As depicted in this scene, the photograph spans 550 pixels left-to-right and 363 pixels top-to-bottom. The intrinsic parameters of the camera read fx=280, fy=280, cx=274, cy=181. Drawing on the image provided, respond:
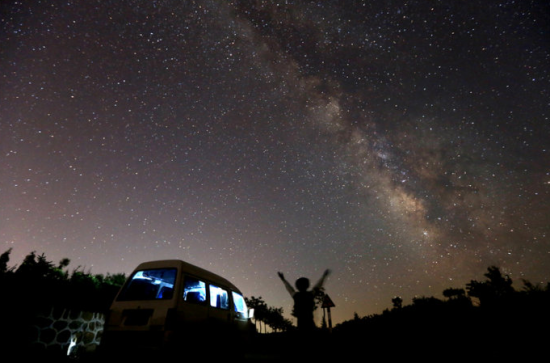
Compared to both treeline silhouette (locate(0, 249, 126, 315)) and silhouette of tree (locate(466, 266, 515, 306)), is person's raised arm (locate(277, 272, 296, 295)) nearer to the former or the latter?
treeline silhouette (locate(0, 249, 126, 315))

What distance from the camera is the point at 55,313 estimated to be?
7242 millimetres

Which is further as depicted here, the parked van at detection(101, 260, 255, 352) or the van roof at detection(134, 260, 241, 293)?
the van roof at detection(134, 260, 241, 293)

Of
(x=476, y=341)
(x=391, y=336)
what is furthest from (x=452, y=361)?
(x=391, y=336)

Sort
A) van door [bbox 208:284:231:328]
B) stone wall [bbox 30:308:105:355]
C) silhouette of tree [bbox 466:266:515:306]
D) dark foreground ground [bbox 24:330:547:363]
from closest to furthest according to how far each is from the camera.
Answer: dark foreground ground [bbox 24:330:547:363]
van door [bbox 208:284:231:328]
stone wall [bbox 30:308:105:355]
silhouette of tree [bbox 466:266:515:306]

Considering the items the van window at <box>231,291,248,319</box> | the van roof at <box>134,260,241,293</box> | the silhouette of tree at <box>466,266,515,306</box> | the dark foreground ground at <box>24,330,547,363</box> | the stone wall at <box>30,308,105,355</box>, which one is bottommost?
the dark foreground ground at <box>24,330,547,363</box>

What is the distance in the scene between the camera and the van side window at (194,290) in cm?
538

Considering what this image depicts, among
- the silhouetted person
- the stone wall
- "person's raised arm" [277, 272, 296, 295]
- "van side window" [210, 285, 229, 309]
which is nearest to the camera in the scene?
the silhouetted person

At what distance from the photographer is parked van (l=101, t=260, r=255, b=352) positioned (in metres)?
4.69

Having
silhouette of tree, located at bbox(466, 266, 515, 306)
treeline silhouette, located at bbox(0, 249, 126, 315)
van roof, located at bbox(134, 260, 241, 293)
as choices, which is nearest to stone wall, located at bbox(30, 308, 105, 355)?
treeline silhouette, located at bbox(0, 249, 126, 315)

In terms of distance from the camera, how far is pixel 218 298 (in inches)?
266

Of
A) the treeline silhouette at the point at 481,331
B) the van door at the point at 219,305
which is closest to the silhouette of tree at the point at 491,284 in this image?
the treeline silhouette at the point at 481,331

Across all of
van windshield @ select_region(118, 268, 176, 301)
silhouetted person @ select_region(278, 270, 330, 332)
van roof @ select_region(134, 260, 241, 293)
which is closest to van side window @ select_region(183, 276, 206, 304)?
van roof @ select_region(134, 260, 241, 293)

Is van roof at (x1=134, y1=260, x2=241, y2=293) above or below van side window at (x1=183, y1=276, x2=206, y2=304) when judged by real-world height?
above

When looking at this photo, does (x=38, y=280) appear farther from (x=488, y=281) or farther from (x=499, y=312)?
(x=488, y=281)
